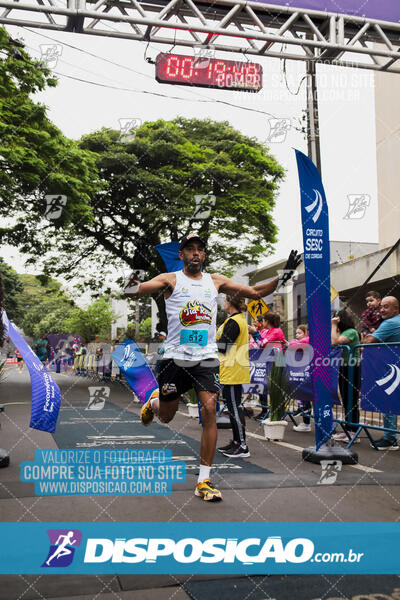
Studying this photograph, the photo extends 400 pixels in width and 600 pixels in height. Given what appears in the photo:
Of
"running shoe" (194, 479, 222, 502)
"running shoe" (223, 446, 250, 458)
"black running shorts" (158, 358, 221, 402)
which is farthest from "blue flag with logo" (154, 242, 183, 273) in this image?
"running shoe" (194, 479, 222, 502)

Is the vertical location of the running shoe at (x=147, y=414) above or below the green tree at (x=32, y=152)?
below

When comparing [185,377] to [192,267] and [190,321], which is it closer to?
[190,321]

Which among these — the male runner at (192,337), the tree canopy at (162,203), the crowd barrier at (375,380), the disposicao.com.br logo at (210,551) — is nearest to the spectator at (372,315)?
the crowd barrier at (375,380)

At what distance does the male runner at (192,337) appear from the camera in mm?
4852

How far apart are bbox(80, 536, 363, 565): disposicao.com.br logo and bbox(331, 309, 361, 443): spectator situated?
4.37 metres

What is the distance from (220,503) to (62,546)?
4.74 feet

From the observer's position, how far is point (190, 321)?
4934 mm

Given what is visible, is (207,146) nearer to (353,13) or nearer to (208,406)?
(353,13)

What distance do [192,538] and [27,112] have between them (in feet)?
47.3

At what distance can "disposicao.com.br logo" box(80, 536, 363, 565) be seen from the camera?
3.25 meters

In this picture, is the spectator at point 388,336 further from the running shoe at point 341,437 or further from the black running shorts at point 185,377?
the black running shorts at point 185,377

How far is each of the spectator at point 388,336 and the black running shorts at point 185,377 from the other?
10.4 ft

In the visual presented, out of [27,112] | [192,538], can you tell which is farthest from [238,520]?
[27,112]

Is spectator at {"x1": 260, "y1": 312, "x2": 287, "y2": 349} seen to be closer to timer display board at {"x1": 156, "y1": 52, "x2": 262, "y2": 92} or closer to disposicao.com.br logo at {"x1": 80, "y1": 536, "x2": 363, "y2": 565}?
timer display board at {"x1": 156, "y1": 52, "x2": 262, "y2": 92}
